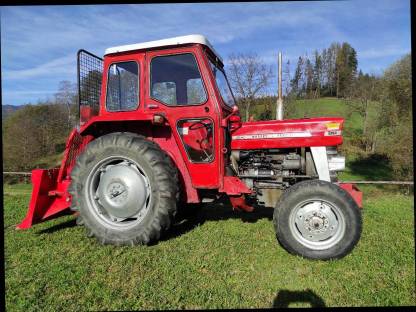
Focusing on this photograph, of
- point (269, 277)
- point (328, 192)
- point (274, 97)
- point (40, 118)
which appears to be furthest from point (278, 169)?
point (40, 118)

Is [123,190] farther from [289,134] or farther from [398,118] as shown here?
[398,118]

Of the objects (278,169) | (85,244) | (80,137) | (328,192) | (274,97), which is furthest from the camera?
(274,97)

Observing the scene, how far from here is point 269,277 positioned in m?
3.30

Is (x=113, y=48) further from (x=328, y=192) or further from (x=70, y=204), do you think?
(x=328, y=192)

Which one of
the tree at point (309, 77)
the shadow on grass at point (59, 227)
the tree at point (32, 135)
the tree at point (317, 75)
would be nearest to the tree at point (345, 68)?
the tree at point (317, 75)

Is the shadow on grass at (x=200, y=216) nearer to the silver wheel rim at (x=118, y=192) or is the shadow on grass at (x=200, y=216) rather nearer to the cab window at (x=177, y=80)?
the silver wheel rim at (x=118, y=192)

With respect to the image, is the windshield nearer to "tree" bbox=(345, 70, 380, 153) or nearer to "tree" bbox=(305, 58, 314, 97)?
"tree" bbox=(305, 58, 314, 97)

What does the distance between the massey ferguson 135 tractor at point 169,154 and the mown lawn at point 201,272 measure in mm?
342

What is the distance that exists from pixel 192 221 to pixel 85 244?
1702mm

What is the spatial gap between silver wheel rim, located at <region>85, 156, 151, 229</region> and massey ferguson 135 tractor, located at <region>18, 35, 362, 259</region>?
0.04 ft

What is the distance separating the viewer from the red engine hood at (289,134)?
4211 millimetres

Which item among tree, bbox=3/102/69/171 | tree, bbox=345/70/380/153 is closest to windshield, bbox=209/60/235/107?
tree, bbox=3/102/69/171

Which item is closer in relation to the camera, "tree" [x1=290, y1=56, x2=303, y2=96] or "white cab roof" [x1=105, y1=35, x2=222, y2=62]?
"white cab roof" [x1=105, y1=35, x2=222, y2=62]

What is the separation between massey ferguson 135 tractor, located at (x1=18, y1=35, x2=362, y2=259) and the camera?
4.11 metres
